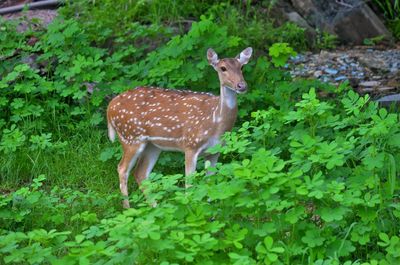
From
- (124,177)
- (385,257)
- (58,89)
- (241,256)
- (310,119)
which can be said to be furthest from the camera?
(58,89)

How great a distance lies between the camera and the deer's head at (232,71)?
8.17 meters

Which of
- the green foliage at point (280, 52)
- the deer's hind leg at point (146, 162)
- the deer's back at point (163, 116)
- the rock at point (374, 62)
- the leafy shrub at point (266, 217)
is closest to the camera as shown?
the leafy shrub at point (266, 217)

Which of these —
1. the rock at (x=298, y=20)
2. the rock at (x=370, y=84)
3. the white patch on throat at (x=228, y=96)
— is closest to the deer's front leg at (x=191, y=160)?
the white patch on throat at (x=228, y=96)

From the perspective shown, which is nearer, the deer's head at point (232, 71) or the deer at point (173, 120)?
the deer's head at point (232, 71)

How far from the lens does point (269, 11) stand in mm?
12680

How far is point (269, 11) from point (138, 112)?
4.51 metres

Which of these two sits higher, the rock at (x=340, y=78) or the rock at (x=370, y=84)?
the rock at (x=340, y=78)

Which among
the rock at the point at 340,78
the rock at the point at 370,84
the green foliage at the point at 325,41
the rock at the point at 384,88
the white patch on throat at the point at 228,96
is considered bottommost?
the rock at the point at 370,84

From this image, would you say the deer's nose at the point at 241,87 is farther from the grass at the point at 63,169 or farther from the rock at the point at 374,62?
the rock at the point at 374,62

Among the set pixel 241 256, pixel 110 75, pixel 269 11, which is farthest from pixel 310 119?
pixel 269 11

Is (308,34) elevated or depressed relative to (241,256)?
depressed

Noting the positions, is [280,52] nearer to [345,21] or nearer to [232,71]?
[232,71]

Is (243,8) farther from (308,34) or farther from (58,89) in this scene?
(58,89)

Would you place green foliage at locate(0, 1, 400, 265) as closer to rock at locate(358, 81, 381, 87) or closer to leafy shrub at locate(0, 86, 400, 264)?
leafy shrub at locate(0, 86, 400, 264)
